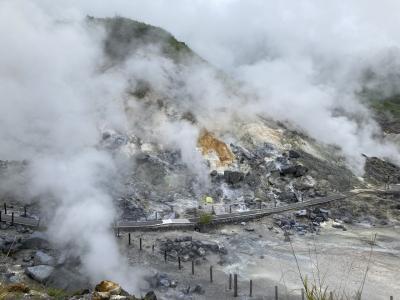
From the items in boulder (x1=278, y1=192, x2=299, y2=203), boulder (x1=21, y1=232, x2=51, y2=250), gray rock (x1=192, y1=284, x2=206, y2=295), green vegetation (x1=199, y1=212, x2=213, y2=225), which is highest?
boulder (x1=278, y1=192, x2=299, y2=203)

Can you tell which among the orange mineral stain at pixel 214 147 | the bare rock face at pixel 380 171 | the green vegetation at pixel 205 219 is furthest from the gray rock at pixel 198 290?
the bare rock face at pixel 380 171

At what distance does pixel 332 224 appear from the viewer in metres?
43.8

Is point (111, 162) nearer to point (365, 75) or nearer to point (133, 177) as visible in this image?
point (133, 177)

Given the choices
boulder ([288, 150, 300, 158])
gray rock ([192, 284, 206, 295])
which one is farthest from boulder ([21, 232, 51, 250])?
boulder ([288, 150, 300, 158])

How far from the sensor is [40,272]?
81.3 feet

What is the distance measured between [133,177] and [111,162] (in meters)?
2.84

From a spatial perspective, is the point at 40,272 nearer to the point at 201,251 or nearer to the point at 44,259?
the point at 44,259

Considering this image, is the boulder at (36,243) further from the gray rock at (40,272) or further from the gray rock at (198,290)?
the gray rock at (198,290)

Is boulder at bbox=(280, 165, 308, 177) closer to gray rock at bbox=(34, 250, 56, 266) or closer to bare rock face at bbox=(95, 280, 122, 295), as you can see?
gray rock at bbox=(34, 250, 56, 266)

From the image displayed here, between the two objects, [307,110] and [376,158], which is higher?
[307,110]

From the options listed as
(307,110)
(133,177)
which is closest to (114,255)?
(133,177)

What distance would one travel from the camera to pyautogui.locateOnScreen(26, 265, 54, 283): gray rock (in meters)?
24.3

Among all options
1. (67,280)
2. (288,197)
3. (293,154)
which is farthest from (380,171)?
(67,280)

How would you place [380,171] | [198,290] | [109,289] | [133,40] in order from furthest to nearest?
[133,40], [380,171], [198,290], [109,289]
